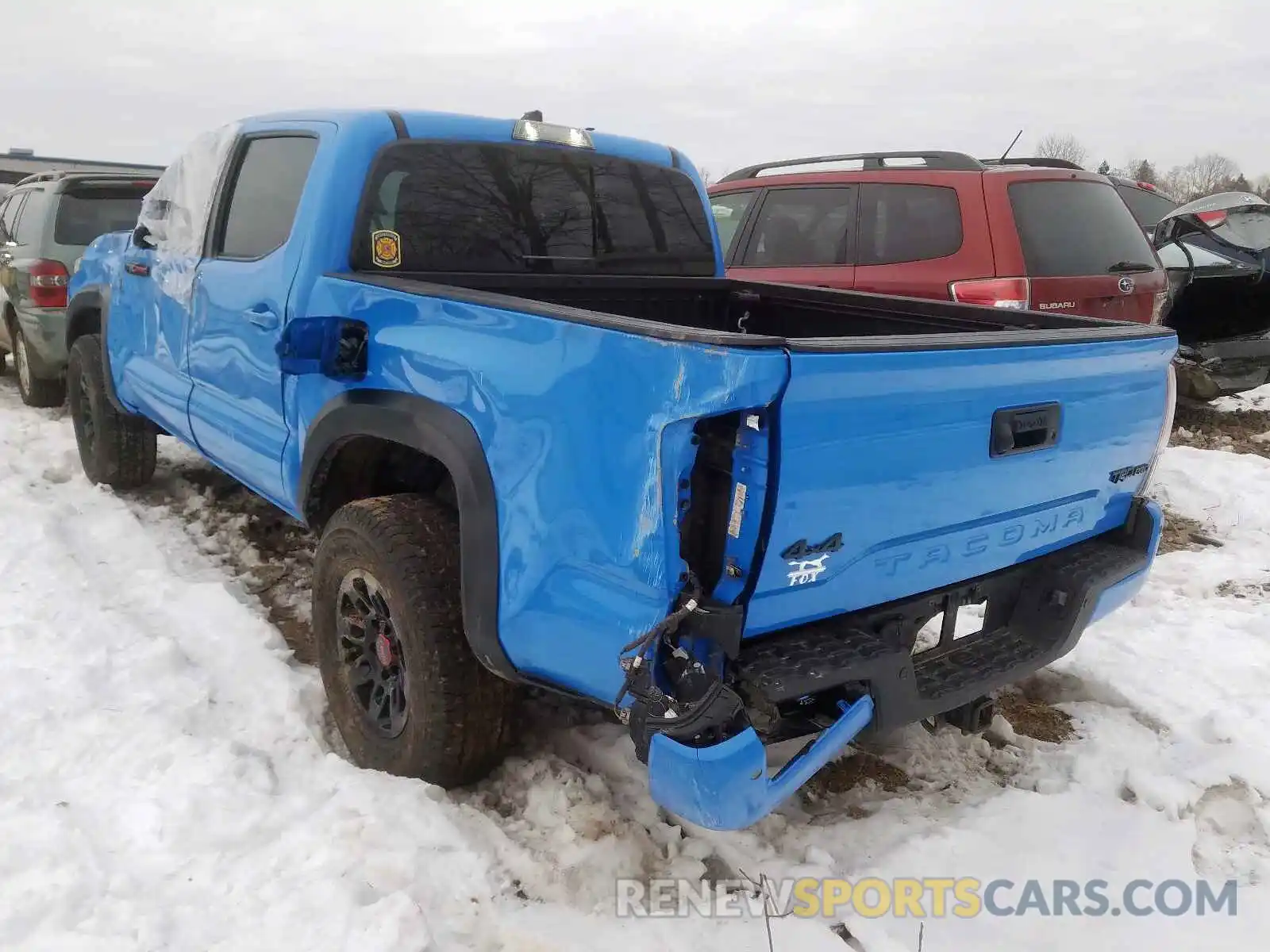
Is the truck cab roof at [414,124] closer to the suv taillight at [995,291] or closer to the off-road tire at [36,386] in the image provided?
the suv taillight at [995,291]

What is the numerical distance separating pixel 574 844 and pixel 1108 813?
1543 mm

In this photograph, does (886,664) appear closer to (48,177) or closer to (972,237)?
(972,237)

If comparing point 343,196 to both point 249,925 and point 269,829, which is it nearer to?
point 269,829

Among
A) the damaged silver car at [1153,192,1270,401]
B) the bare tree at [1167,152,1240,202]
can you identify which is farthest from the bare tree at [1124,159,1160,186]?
the damaged silver car at [1153,192,1270,401]

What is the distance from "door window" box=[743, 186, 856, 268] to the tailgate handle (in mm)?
3736

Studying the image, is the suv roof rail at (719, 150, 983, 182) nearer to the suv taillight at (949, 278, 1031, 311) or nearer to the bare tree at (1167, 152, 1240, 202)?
the suv taillight at (949, 278, 1031, 311)

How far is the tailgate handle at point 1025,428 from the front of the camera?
2.23 m

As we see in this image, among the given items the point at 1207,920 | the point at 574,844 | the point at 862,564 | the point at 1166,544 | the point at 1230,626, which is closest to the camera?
the point at 862,564

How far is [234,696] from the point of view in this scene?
3.11 meters

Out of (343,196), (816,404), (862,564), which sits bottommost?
(862,564)

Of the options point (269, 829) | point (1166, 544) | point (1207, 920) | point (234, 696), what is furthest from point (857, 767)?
point (1166, 544)

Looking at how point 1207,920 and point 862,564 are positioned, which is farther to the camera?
point 1207,920

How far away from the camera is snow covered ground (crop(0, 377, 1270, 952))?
7.18 ft

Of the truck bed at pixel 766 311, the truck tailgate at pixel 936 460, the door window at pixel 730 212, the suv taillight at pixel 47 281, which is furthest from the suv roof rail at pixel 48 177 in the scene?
the truck tailgate at pixel 936 460
